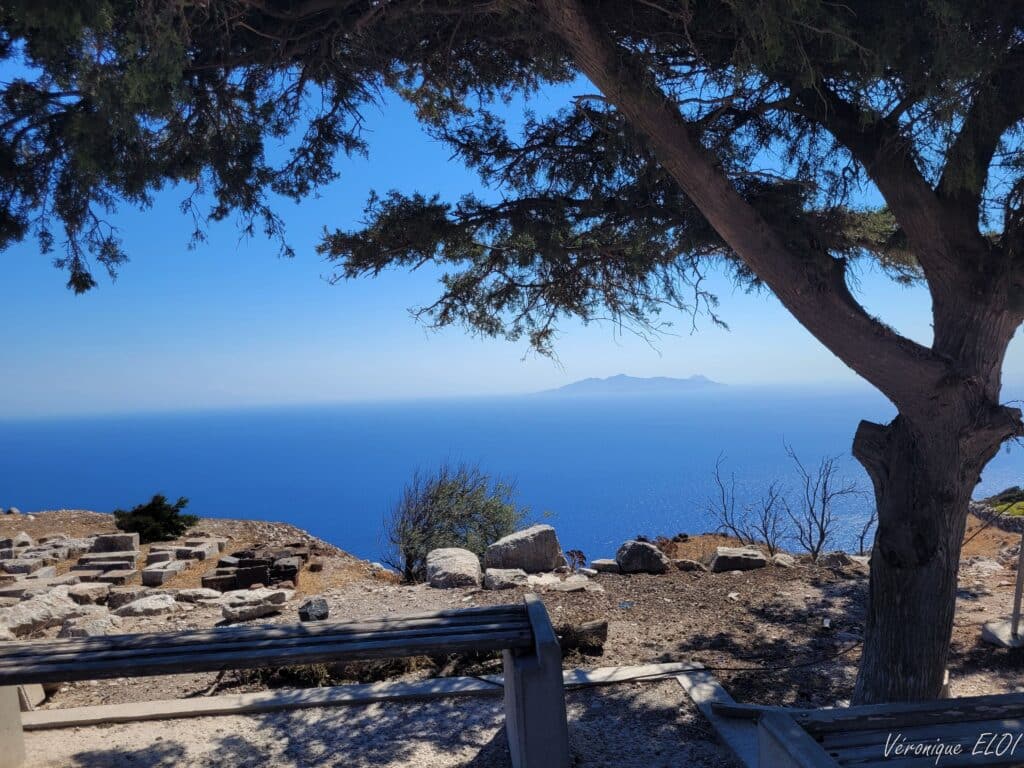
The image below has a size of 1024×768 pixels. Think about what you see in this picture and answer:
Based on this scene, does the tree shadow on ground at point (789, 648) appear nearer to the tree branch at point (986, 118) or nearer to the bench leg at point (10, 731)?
the tree branch at point (986, 118)

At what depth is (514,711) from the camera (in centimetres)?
335

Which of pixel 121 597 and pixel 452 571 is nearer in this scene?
A: pixel 121 597

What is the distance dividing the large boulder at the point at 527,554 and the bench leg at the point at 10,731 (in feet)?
16.7

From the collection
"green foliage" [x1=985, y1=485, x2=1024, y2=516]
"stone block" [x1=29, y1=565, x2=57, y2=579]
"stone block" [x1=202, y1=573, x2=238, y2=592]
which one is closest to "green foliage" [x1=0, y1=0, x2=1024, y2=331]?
"stone block" [x1=202, y1=573, x2=238, y2=592]

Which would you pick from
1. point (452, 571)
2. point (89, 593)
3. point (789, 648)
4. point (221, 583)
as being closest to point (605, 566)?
point (452, 571)

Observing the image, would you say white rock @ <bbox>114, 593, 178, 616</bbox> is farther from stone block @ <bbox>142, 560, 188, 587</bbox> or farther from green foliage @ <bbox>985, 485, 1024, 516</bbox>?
green foliage @ <bbox>985, 485, 1024, 516</bbox>

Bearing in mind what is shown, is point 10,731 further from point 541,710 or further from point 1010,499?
point 1010,499

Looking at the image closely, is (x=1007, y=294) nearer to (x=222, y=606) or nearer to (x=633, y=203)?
(x=633, y=203)

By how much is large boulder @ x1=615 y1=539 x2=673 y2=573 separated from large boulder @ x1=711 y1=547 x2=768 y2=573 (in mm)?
464

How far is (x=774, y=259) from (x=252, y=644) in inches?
122

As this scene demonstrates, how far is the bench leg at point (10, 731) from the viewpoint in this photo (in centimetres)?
353

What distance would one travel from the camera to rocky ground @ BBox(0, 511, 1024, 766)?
3.81m

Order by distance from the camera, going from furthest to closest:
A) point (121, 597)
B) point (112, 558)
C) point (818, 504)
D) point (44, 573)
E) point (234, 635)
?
1. point (818, 504)
2. point (112, 558)
3. point (44, 573)
4. point (121, 597)
5. point (234, 635)

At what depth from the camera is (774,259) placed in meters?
3.98
